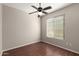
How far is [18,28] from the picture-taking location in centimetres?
204

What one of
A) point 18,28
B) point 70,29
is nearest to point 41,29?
point 18,28

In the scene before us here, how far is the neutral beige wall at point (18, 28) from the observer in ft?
5.51

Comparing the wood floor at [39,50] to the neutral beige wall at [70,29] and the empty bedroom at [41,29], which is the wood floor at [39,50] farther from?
the neutral beige wall at [70,29]

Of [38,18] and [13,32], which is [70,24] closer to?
[38,18]

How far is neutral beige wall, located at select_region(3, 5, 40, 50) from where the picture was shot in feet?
5.51

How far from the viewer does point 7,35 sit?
2.07m

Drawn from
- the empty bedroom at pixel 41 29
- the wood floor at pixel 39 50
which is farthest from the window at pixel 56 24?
the wood floor at pixel 39 50

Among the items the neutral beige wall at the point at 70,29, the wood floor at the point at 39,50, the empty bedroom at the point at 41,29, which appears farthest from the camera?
the neutral beige wall at the point at 70,29

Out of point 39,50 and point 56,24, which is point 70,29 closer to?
point 56,24

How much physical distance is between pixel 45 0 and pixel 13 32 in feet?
5.77

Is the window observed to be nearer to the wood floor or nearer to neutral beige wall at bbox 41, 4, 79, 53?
neutral beige wall at bbox 41, 4, 79, 53

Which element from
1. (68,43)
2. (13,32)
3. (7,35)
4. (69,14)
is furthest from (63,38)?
(7,35)

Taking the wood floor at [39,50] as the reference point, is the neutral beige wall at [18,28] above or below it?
above

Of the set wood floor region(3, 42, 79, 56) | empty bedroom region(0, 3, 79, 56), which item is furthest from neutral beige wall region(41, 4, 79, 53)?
wood floor region(3, 42, 79, 56)
